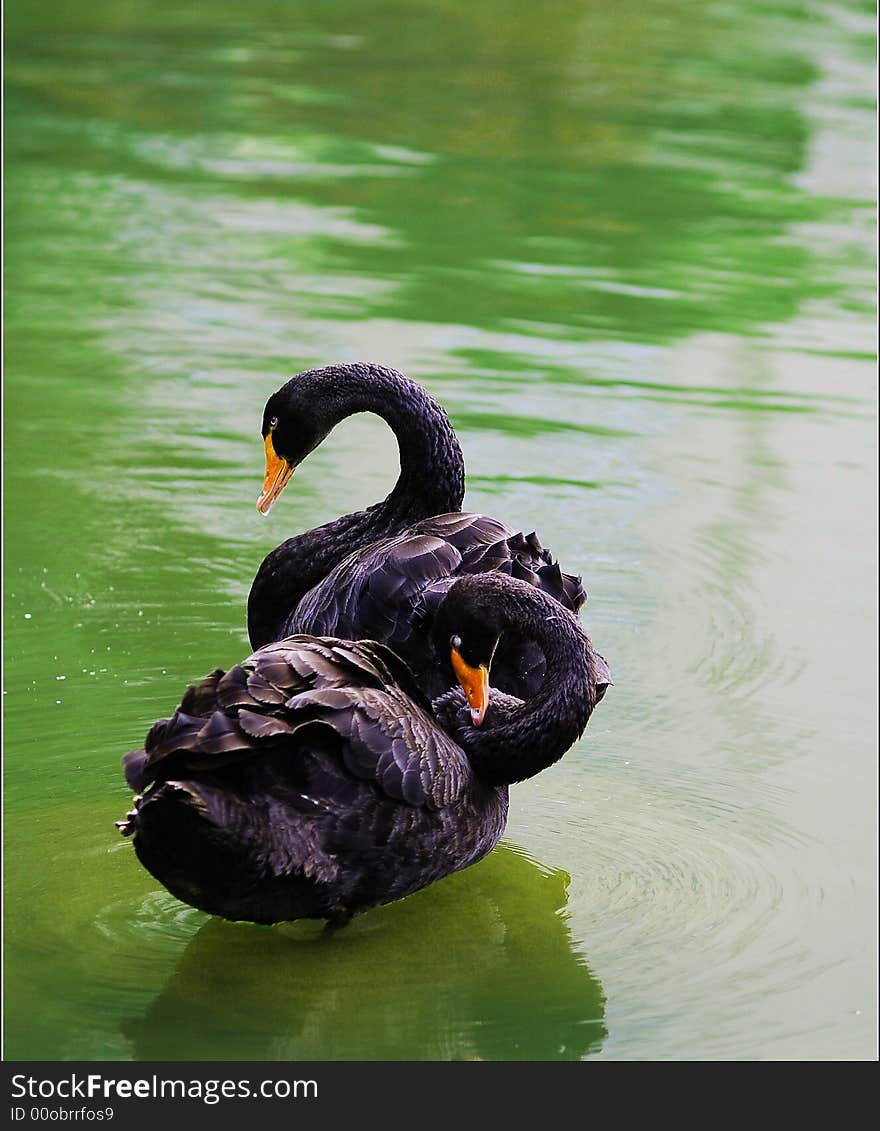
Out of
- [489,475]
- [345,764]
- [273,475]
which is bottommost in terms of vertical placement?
[489,475]

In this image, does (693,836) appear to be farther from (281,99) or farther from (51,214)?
Result: (281,99)

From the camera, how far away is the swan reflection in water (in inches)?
141

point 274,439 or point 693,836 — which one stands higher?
point 274,439

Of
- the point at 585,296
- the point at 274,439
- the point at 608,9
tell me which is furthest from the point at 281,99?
the point at 274,439

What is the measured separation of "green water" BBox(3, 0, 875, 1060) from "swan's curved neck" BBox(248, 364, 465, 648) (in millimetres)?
311

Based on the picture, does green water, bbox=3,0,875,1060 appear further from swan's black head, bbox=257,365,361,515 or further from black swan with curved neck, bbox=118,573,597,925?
swan's black head, bbox=257,365,361,515

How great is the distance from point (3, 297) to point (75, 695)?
408cm

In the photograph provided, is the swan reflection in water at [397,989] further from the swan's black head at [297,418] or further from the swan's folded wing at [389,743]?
the swan's black head at [297,418]

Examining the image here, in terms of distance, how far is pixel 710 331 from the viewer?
8.80 m

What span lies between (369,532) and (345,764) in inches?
62.7

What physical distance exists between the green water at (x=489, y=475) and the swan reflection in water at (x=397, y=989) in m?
0.01

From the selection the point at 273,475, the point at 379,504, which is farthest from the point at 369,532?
the point at 273,475

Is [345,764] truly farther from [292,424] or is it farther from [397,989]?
[292,424]

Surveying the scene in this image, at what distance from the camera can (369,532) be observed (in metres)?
5.23
